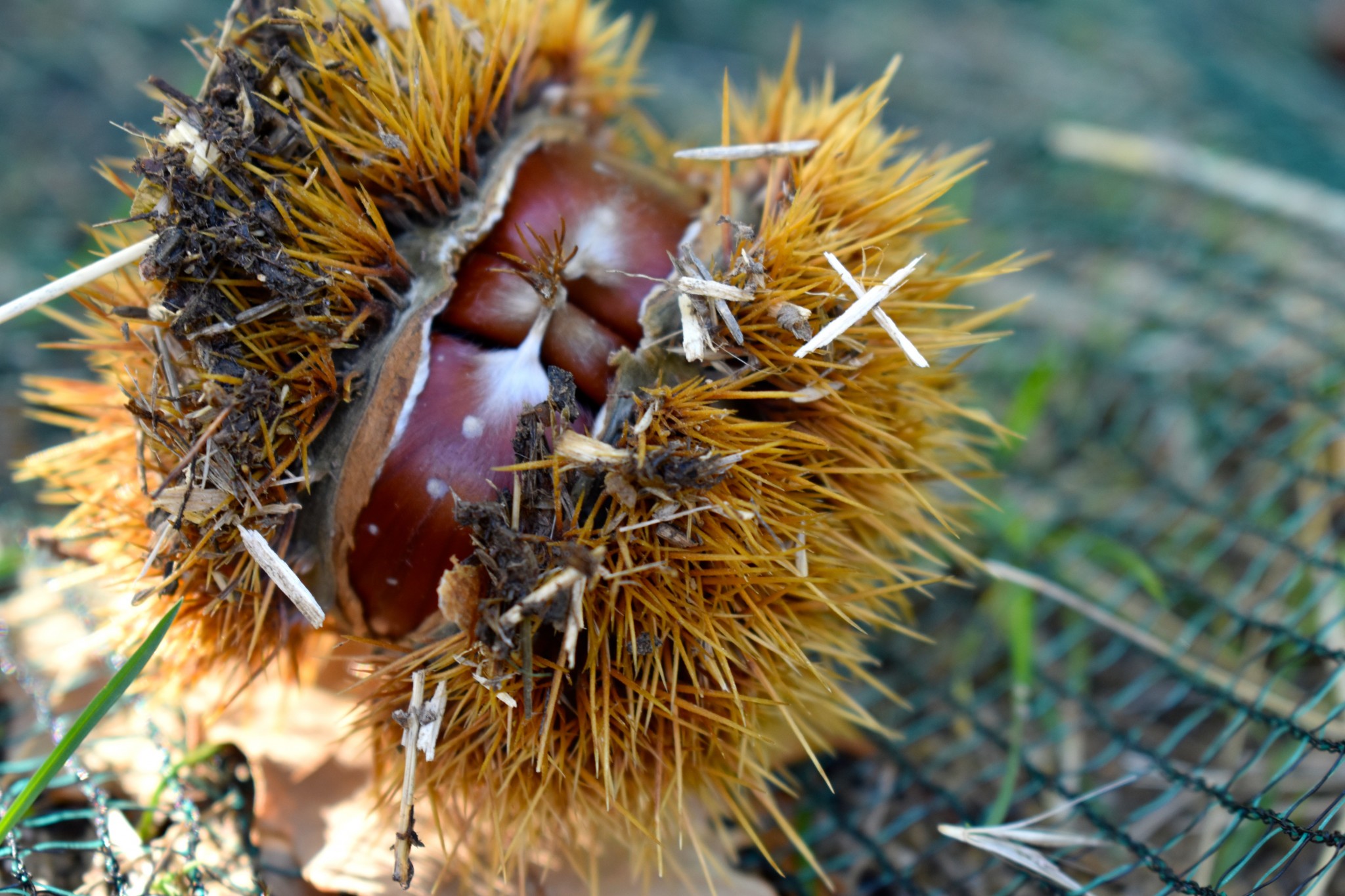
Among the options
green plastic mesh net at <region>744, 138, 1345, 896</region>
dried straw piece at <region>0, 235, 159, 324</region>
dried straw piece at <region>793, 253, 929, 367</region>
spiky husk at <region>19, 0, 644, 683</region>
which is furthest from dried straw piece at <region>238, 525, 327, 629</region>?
green plastic mesh net at <region>744, 138, 1345, 896</region>

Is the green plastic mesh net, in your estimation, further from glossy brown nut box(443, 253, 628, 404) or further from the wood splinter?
glossy brown nut box(443, 253, 628, 404)

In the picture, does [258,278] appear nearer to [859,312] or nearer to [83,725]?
[83,725]

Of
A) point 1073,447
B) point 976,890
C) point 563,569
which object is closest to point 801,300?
point 563,569

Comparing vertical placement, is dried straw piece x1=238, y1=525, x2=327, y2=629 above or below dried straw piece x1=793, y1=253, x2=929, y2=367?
below

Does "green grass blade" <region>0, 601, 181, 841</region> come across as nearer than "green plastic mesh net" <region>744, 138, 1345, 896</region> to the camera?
Yes

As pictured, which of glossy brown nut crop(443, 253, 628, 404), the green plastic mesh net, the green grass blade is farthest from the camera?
the green plastic mesh net

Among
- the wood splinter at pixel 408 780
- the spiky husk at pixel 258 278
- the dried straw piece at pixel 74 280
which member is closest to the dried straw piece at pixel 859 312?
the spiky husk at pixel 258 278

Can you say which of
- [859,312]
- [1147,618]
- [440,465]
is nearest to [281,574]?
[440,465]
